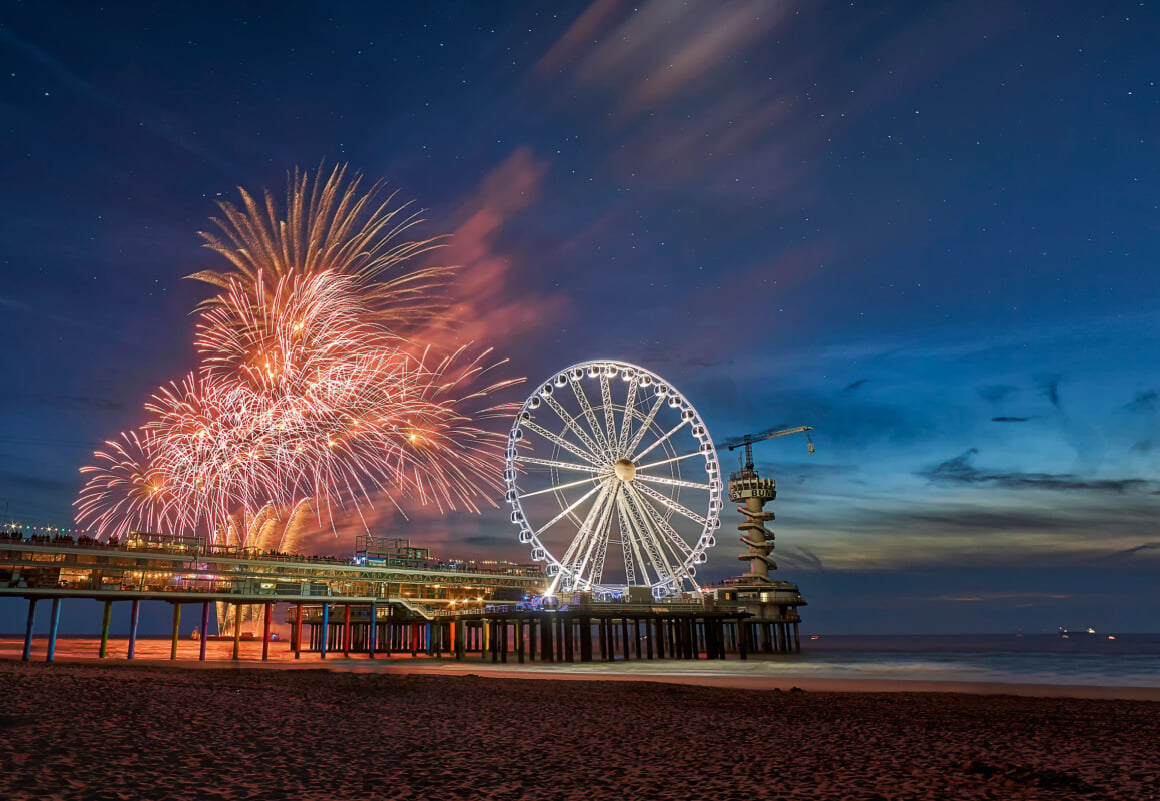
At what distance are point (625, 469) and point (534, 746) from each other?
129 feet

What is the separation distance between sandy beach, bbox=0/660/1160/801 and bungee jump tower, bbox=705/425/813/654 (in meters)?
49.6

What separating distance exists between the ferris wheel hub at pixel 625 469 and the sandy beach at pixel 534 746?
28.6m

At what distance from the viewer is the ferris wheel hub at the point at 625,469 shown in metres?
53.7

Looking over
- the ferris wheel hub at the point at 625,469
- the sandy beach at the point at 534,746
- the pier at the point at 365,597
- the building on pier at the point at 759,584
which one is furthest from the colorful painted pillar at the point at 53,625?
the building on pier at the point at 759,584

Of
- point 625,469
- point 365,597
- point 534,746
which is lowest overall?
point 534,746

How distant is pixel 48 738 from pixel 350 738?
5.00 metres

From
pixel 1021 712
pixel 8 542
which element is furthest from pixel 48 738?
pixel 8 542

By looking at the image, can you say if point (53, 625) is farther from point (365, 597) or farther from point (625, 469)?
point (625, 469)

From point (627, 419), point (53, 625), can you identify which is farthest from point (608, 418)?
point (53, 625)

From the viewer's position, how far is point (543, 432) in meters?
54.5

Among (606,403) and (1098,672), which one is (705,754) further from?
(1098,672)

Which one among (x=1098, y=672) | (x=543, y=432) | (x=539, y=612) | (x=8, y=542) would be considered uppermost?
(x=543, y=432)

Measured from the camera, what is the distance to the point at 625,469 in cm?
5400

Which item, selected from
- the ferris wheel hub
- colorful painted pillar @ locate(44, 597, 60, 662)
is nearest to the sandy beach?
colorful painted pillar @ locate(44, 597, 60, 662)
